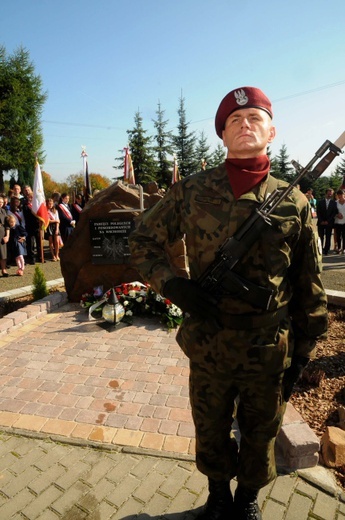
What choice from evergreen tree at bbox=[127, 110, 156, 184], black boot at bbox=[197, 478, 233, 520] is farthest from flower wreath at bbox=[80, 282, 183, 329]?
evergreen tree at bbox=[127, 110, 156, 184]

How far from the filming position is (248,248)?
1655 millimetres

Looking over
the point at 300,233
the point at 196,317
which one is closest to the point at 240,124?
the point at 300,233

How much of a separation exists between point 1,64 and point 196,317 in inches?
1480

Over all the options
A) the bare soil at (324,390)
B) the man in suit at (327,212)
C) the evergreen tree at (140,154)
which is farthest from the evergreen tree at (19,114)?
the bare soil at (324,390)

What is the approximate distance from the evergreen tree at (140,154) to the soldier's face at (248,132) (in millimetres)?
30420

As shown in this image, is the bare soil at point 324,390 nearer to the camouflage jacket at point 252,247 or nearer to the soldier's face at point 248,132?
the camouflage jacket at point 252,247

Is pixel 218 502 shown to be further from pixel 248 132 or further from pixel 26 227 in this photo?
pixel 26 227

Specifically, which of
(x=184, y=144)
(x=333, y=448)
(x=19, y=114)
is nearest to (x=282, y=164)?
(x=184, y=144)

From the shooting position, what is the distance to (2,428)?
298 centimetres

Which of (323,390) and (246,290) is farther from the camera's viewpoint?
(323,390)

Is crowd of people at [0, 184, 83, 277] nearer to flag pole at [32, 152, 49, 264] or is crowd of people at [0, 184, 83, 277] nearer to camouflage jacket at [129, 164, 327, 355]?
flag pole at [32, 152, 49, 264]

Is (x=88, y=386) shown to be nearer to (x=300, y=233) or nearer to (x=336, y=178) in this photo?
(x=300, y=233)

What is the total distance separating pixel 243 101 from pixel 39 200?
8.63 metres

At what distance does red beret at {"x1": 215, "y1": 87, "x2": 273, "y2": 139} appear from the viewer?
1759 millimetres
